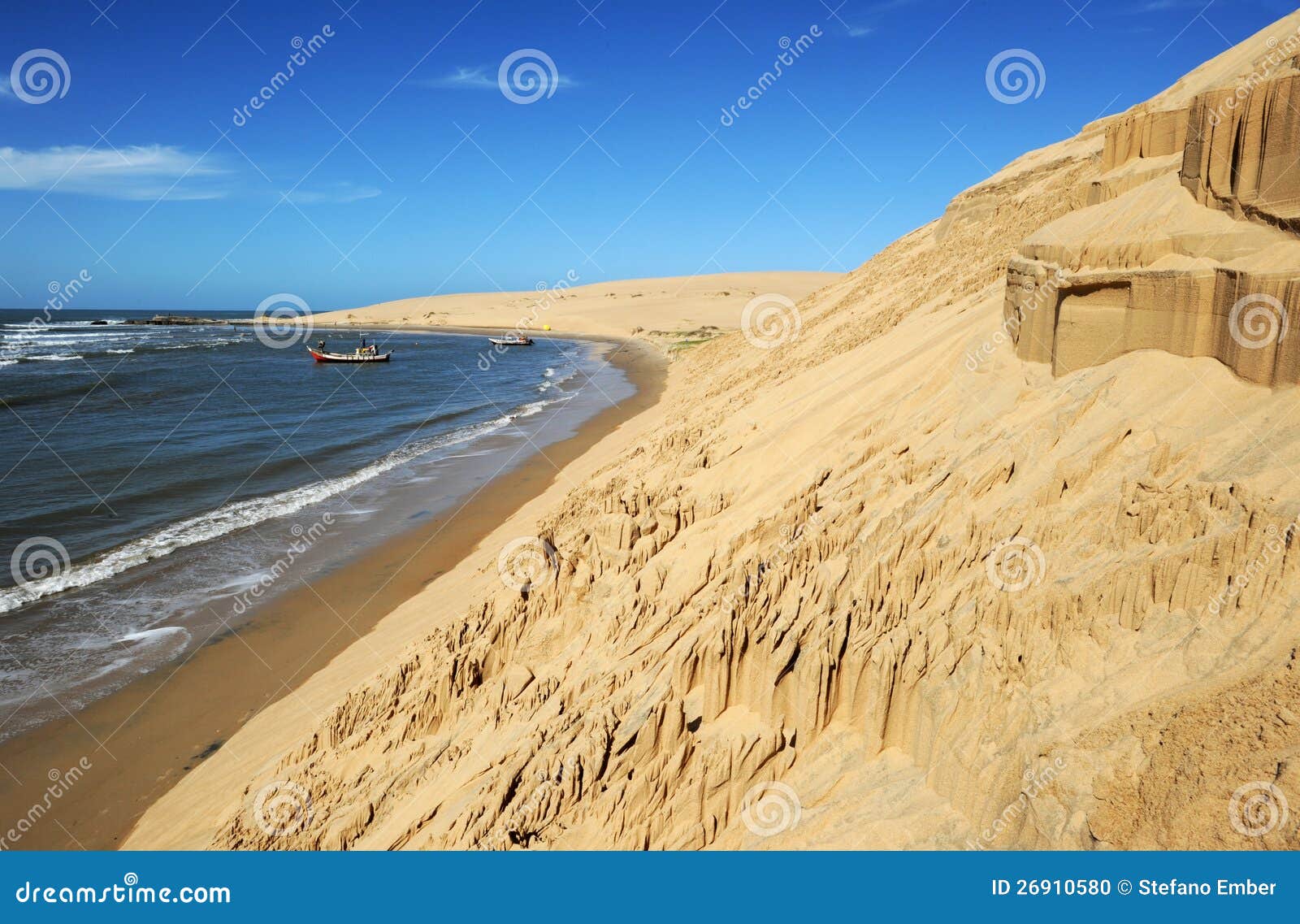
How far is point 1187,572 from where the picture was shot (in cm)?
512

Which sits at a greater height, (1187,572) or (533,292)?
(533,292)

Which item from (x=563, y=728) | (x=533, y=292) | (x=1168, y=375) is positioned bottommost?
(x=563, y=728)

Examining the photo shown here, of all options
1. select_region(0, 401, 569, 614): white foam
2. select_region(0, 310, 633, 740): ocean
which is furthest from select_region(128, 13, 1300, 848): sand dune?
select_region(0, 401, 569, 614): white foam

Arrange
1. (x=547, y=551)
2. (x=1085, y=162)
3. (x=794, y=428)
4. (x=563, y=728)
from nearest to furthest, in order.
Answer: (x=563, y=728)
(x=547, y=551)
(x=794, y=428)
(x=1085, y=162)

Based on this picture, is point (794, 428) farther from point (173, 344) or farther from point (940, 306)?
point (173, 344)

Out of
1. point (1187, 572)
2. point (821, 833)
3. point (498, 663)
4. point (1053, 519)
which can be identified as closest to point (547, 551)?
point (498, 663)

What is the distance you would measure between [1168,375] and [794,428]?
14.5ft

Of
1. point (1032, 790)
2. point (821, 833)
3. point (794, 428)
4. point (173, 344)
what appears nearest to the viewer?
point (1032, 790)

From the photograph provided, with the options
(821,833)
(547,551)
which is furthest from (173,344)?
(821,833)

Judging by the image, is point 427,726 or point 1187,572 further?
point 427,726

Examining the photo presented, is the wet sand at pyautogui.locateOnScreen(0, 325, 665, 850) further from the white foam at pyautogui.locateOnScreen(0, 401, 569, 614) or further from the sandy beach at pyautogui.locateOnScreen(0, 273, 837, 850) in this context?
the white foam at pyautogui.locateOnScreen(0, 401, 569, 614)

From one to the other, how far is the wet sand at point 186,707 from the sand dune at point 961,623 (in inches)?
24.3

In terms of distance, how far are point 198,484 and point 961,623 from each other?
20.4 m

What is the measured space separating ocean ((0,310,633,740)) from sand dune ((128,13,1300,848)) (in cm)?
451
